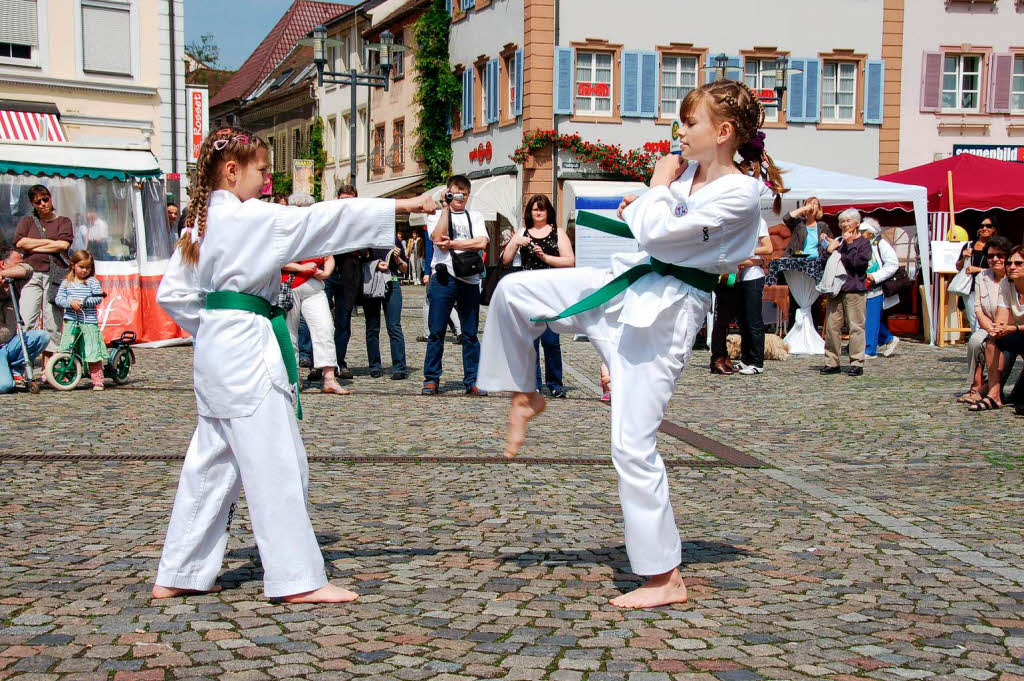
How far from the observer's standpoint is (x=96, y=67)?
29.5 meters

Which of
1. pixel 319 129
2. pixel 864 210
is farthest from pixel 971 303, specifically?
pixel 319 129

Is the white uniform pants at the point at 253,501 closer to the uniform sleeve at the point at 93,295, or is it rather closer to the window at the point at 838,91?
the uniform sleeve at the point at 93,295

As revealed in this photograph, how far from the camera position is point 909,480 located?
7.26 m

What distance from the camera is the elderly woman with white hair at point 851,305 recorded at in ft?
44.7

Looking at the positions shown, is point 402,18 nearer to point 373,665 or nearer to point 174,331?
point 174,331

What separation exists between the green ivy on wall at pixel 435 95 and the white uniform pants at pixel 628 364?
115 feet

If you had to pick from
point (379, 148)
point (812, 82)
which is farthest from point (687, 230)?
point (379, 148)

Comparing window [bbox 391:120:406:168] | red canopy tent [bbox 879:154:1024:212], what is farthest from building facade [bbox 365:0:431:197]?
red canopy tent [bbox 879:154:1024:212]

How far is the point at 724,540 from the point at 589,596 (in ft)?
3.78

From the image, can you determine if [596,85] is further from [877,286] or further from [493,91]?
[877,286]

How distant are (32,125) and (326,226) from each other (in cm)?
2597

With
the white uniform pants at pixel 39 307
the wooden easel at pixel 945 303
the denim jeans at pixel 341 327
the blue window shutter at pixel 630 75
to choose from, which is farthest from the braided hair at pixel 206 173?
the blue window shutter at pixel 630 75

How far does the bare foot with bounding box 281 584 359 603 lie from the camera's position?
434 cm

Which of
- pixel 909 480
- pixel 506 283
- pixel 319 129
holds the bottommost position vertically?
pixel 909 480
